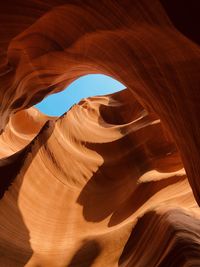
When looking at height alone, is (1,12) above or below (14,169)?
above

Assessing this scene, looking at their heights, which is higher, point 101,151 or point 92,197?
point 92,197

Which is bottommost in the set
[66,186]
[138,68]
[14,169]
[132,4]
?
[66,186]

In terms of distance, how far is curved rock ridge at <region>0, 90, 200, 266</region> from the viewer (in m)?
4.95

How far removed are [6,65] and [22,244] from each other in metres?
2.67

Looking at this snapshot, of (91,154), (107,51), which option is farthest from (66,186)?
(107,51)

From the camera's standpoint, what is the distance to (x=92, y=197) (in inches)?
275

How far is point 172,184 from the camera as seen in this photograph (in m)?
6.87

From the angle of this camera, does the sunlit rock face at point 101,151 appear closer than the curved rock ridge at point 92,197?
Yes

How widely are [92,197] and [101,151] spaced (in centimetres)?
208

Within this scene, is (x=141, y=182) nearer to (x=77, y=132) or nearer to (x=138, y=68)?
(x=77, y=132)

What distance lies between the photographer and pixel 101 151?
8.87 metres

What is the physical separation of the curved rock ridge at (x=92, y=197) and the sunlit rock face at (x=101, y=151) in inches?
0.9

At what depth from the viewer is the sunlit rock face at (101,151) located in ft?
9.55

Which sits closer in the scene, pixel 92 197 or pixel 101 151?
pixel 92 197
